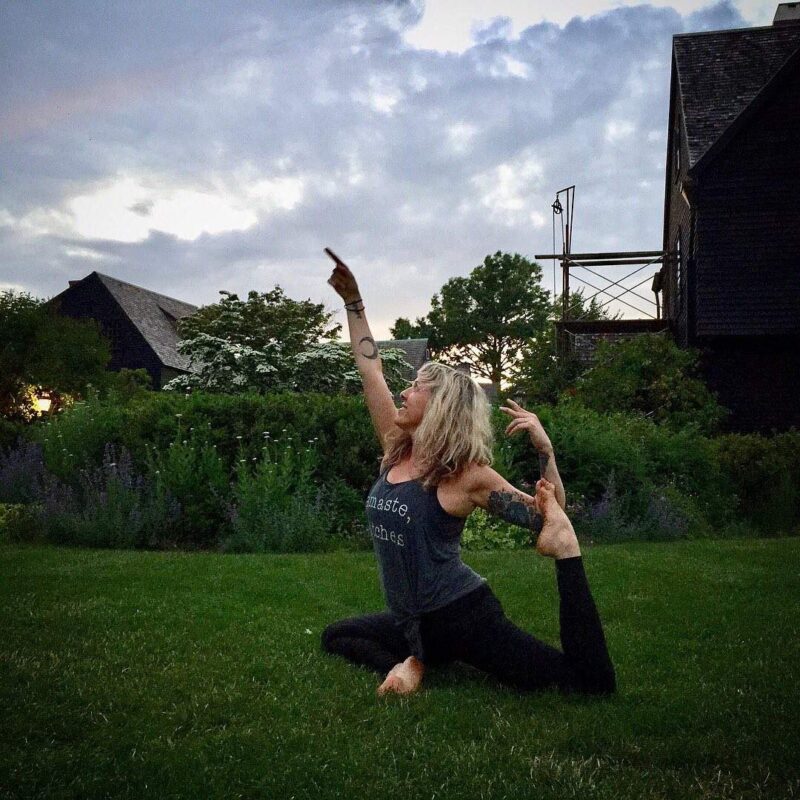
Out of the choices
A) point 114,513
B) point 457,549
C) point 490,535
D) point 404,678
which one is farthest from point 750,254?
point 404,678

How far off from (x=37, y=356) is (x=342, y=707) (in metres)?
22.5

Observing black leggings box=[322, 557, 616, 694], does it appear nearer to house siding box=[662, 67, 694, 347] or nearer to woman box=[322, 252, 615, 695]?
woman box=[322, 252, 615, 695]

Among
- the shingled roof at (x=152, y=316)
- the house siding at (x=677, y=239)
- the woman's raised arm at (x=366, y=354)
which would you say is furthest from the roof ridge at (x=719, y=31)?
the shingled roof at (x=152, y=316)

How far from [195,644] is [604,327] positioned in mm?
19018

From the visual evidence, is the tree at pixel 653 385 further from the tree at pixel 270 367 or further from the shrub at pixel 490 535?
the shrub at pixel 490 535

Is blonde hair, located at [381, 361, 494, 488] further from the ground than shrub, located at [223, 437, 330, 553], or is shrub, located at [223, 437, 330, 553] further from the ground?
blonde hair, located at [381, 361, 494, 488]

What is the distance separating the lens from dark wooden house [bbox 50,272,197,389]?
38.2 meters

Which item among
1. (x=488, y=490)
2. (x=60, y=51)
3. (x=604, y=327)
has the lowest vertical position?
(x=488, y=490)

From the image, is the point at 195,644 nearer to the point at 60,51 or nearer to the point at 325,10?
the point at 325,10

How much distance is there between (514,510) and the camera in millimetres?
3838

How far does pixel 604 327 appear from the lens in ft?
72.5

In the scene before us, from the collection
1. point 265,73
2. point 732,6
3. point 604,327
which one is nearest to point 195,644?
point 265,73

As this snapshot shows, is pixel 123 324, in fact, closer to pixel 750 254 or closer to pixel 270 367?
pixel 270 367

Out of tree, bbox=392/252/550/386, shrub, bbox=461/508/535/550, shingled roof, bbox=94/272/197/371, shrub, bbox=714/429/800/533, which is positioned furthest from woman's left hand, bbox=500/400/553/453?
tree, bbox=392/252/550/386
